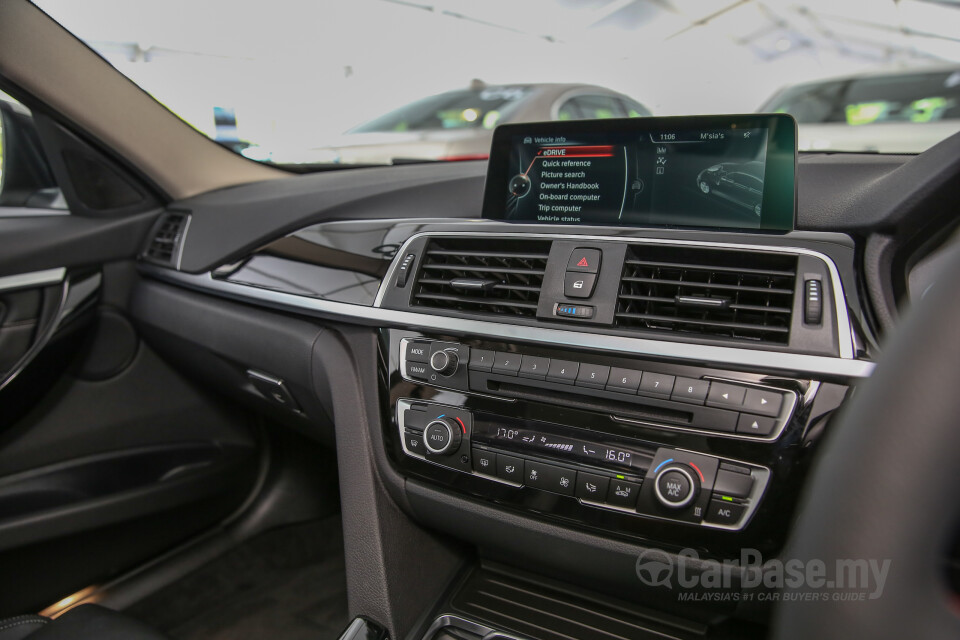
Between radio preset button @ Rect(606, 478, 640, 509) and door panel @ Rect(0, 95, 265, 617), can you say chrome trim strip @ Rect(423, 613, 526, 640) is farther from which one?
door panel @ Rect(0, 95, 265, 617)

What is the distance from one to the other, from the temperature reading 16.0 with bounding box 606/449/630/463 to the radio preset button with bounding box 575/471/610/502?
28 mm

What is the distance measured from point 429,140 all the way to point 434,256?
1.06 m

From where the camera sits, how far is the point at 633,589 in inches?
40.4

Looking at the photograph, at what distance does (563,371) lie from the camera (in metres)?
0.93

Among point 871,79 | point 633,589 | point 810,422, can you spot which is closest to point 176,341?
point 633,589

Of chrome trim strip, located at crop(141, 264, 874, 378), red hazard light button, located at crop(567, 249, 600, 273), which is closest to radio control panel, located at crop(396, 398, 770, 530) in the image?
chrome trim strip, located at crop(141, 264, 874, 378)

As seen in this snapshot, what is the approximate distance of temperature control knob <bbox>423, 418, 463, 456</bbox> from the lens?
1.03 metres

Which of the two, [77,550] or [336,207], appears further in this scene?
[77,550]

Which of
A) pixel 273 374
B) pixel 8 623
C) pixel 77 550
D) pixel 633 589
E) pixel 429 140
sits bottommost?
pixel 77 550

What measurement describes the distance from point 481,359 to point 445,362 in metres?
0.06

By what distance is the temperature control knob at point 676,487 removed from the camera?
846mm

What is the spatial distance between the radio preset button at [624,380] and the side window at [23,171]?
150 centimetres

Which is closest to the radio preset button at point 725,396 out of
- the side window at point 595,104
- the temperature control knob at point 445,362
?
the temperature control knob at point 445,362

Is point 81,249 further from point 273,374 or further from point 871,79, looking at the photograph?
point 871,79
